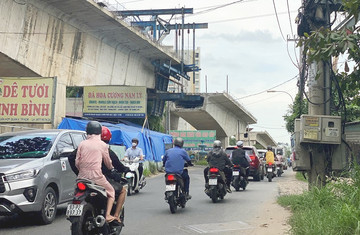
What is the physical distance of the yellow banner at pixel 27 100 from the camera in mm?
18812

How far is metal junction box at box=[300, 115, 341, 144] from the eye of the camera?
29.5ft

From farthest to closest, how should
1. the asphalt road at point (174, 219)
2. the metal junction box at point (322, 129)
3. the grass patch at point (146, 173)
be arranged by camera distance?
the grass patch at point (146, 173) → the metal junction box at point (322, 129) → the asphalt road at point (174, 219)

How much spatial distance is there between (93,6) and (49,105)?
7311mm

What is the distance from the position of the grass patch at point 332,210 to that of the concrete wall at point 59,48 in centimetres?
1575

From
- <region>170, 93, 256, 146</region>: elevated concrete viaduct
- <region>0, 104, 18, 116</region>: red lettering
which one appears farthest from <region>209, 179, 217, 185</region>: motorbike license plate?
<region>170, 93, 256, 146</region>: elevated concrete viaduct

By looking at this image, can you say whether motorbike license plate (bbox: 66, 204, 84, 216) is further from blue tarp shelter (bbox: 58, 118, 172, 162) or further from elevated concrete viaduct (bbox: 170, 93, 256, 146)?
elevated concrete viaduct (bbox: 170, 93, 256, 146)

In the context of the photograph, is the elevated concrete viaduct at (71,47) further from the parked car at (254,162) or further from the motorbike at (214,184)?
the motorbike at (214,184)

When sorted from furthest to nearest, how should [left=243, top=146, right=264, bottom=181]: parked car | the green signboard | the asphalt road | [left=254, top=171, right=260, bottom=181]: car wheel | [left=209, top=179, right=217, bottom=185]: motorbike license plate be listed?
the green signboard < [left=254, top=171, right=260, bottom=181]: car wheel < [left=243, top=146, right=264, bottom=181]: parked car < [left=209, top=179, right=217, bottom=185]: motorbike license plate < the asphalt road

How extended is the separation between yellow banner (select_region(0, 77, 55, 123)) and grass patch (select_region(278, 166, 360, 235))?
12335mm

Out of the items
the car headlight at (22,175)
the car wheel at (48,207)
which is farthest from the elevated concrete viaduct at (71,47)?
the car headlight at (22,175)

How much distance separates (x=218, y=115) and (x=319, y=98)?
4310 cm

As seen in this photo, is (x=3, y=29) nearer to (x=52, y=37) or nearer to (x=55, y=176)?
(x=52, y=37)

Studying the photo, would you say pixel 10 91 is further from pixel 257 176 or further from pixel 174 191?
pixel 257 176

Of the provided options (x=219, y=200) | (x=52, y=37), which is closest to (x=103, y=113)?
(x=52, y=37)
